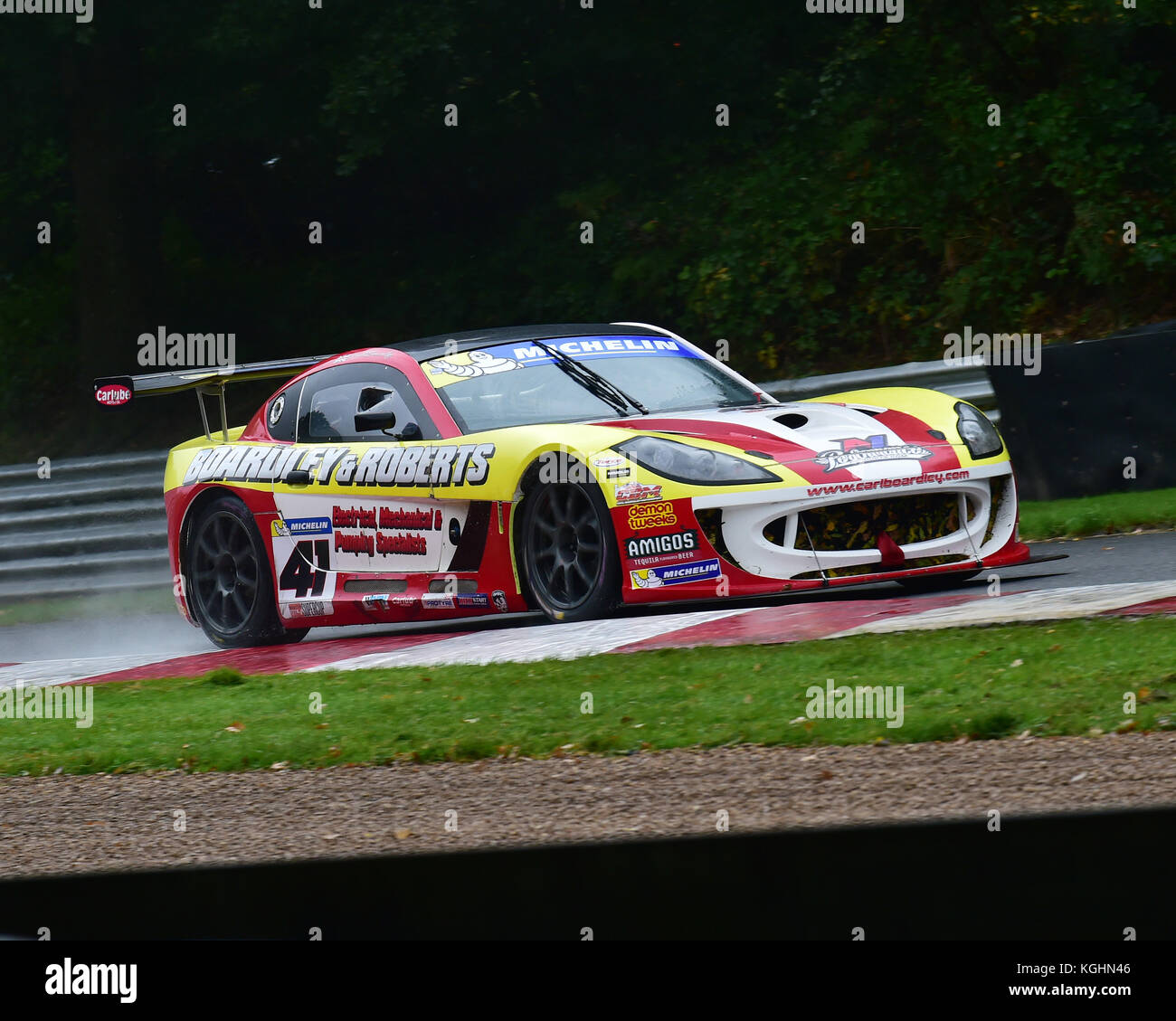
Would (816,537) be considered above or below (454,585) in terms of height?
above

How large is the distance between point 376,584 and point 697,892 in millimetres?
5310

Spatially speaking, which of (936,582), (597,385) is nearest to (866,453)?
(936,582)

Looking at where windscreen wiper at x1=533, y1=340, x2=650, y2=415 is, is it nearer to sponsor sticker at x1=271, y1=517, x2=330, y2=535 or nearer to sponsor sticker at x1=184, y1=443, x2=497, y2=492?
sponsor sticker at x1=184, y1=443, x2=497, y2=492

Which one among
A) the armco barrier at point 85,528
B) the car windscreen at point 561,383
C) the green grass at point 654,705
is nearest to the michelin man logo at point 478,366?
the car windscreen at point 561,383

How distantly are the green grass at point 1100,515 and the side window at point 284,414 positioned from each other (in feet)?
13.9

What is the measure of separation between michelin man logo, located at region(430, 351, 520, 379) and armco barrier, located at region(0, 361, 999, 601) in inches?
182

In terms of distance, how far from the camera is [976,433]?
8477 mm

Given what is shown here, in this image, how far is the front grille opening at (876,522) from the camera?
7898mm

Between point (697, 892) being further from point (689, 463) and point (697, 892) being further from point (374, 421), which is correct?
point (374, 421)

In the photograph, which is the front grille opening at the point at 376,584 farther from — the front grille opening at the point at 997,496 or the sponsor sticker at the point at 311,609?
the front grille opening at the point at 997,496

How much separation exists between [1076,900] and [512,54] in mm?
16336

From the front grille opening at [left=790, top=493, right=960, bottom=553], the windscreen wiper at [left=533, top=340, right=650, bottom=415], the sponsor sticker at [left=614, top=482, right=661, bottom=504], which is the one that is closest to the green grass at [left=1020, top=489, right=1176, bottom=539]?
the front grille opening at [left=790, top=493, right=960, bottom=553]

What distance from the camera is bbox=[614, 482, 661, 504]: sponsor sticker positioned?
790 centimetres

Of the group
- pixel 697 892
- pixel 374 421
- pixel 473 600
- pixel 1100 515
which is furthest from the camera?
pixel 1100 515
